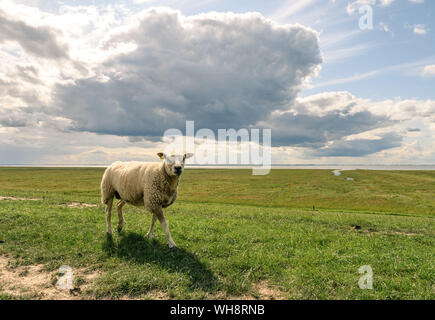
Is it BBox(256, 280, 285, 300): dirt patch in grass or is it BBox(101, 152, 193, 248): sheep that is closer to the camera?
BBox(256, 280, 285, 300): dirt patch in grass

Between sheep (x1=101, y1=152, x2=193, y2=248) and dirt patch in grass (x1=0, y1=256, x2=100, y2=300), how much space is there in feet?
9.86

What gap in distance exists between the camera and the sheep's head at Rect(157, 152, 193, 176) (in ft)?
29.1

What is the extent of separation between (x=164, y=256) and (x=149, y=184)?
2.90 meters

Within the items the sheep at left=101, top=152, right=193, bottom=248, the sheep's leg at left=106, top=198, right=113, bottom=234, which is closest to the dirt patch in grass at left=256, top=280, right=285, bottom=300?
the sheep at left=101, top=152, right=193, bottom=248

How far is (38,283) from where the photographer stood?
22.0 ft

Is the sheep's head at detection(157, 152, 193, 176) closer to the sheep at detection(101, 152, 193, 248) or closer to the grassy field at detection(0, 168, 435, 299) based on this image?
the sheep at detection(101, 152, 193, 248)

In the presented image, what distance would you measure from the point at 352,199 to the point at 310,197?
7315 mm

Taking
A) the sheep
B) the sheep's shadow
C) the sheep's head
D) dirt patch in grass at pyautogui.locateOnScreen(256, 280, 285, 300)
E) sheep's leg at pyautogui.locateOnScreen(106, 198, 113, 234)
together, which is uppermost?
the sheep's head

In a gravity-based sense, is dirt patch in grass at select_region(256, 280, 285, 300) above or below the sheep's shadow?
below

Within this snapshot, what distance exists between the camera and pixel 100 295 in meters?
6.05

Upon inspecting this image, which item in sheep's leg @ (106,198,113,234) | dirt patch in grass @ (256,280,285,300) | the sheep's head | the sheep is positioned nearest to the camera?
dirt patch in grass @ (256,280,285,300)
